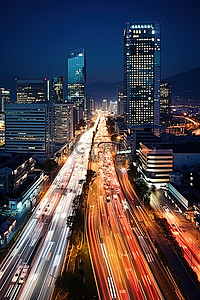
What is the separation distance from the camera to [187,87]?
177m

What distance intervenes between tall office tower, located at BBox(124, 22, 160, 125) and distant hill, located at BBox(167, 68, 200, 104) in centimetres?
9159

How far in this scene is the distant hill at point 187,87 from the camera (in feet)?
500

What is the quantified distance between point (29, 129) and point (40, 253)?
21.8 metres

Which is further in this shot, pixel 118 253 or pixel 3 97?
pixel 3 97

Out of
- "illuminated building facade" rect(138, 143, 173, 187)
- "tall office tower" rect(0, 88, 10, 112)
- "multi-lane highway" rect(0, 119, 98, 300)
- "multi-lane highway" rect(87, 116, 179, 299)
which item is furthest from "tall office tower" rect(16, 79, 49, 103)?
"multi-lane highway" rect(87, 116, 179, 299)

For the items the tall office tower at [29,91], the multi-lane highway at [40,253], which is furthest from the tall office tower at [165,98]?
the multi-lane highway at [40,253]

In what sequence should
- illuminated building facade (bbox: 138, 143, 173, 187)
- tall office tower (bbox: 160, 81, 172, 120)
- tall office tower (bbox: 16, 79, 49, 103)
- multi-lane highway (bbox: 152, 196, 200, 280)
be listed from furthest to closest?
tall office tower (bbox: 160, 81, 172, 120)
tall office tower (bbox: 16, 79, 49, 103)
illuminated building facade (bbox: 138, 143, 173, 187)
multi-lane highway (bbox: 152, 196, 200, 280)

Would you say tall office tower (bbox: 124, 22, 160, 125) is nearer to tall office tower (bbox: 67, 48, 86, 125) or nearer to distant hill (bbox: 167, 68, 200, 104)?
tall office tower (bbox: 67, 48, 86, 125)

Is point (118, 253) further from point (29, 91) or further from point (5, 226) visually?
point (29, 91)

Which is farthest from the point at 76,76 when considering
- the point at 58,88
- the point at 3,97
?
the point at 3,97

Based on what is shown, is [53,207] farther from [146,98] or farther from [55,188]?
[146,98]

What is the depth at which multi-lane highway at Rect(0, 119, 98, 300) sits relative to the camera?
1123cm

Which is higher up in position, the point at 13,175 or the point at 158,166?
the point at 158,166

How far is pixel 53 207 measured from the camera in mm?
20047
